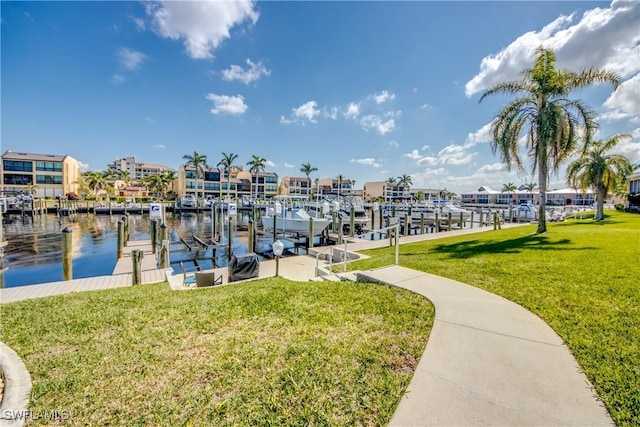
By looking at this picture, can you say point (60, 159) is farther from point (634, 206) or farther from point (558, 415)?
point (634, 206)

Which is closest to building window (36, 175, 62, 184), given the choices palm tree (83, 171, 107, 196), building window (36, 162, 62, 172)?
building window (36, 162, 62, 172)

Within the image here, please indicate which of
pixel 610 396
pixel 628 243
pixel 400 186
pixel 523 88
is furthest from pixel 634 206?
pixel 400 186

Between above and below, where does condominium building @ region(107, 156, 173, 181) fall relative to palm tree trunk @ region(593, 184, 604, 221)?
above

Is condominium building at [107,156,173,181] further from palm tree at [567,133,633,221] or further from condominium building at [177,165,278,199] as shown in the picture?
palm tree at [567,133,633,221]

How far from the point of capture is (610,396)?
8.67 ft

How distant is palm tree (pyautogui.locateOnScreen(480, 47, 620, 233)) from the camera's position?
12641 millimetres

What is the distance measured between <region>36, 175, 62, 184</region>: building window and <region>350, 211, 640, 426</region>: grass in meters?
77.7

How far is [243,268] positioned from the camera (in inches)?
389

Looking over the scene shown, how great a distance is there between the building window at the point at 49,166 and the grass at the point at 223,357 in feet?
247

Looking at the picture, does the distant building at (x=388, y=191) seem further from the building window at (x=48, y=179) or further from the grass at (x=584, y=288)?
the grass at (x=584, y=288)

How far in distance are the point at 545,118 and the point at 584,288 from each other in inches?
413

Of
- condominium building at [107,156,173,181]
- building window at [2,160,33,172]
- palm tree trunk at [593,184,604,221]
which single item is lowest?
palm tree trunk at [593,184,604,221]

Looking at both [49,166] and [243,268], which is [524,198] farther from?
[49,166]

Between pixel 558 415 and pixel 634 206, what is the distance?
4148 cm
